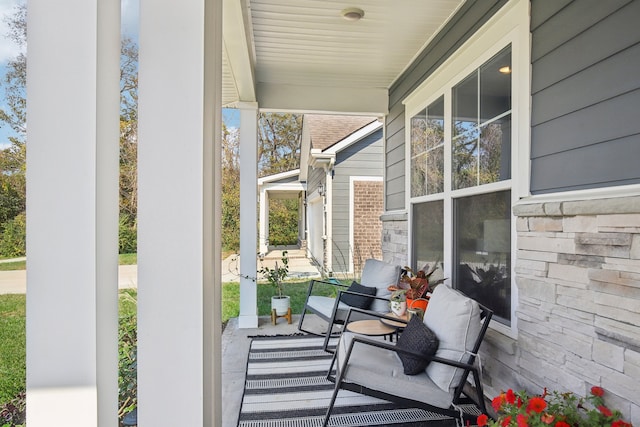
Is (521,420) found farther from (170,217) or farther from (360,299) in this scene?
(360,299)

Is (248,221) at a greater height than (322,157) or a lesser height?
lesser

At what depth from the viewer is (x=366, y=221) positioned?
7598 millimetres

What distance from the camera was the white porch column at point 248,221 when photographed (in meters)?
4.38

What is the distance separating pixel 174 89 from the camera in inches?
35.8

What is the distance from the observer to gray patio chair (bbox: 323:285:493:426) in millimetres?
2104

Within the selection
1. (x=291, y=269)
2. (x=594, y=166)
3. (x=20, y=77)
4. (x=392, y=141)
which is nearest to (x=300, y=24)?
(x=392, y=141)

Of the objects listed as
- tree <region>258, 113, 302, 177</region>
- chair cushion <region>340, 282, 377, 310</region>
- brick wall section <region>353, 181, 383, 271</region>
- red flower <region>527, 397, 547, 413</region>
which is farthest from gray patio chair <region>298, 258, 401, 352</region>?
tree <region>258, 113, 302, 177</region>

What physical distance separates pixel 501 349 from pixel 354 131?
5.87 m

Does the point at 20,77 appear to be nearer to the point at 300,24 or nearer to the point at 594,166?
the point at 594,166

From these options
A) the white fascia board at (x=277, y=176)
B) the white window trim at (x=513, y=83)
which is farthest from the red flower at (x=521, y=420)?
→ the white fascia board at (x=277, y=176)

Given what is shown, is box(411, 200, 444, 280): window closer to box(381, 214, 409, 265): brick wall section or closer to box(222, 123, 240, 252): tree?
box(381, 214, 409, 265): brick wall section

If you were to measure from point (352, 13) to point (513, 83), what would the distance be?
144 centimetres

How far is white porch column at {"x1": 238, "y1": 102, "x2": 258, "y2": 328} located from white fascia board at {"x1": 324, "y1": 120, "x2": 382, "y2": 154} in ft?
10.00

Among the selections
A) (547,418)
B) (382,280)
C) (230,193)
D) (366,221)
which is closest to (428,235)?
(382,280)
